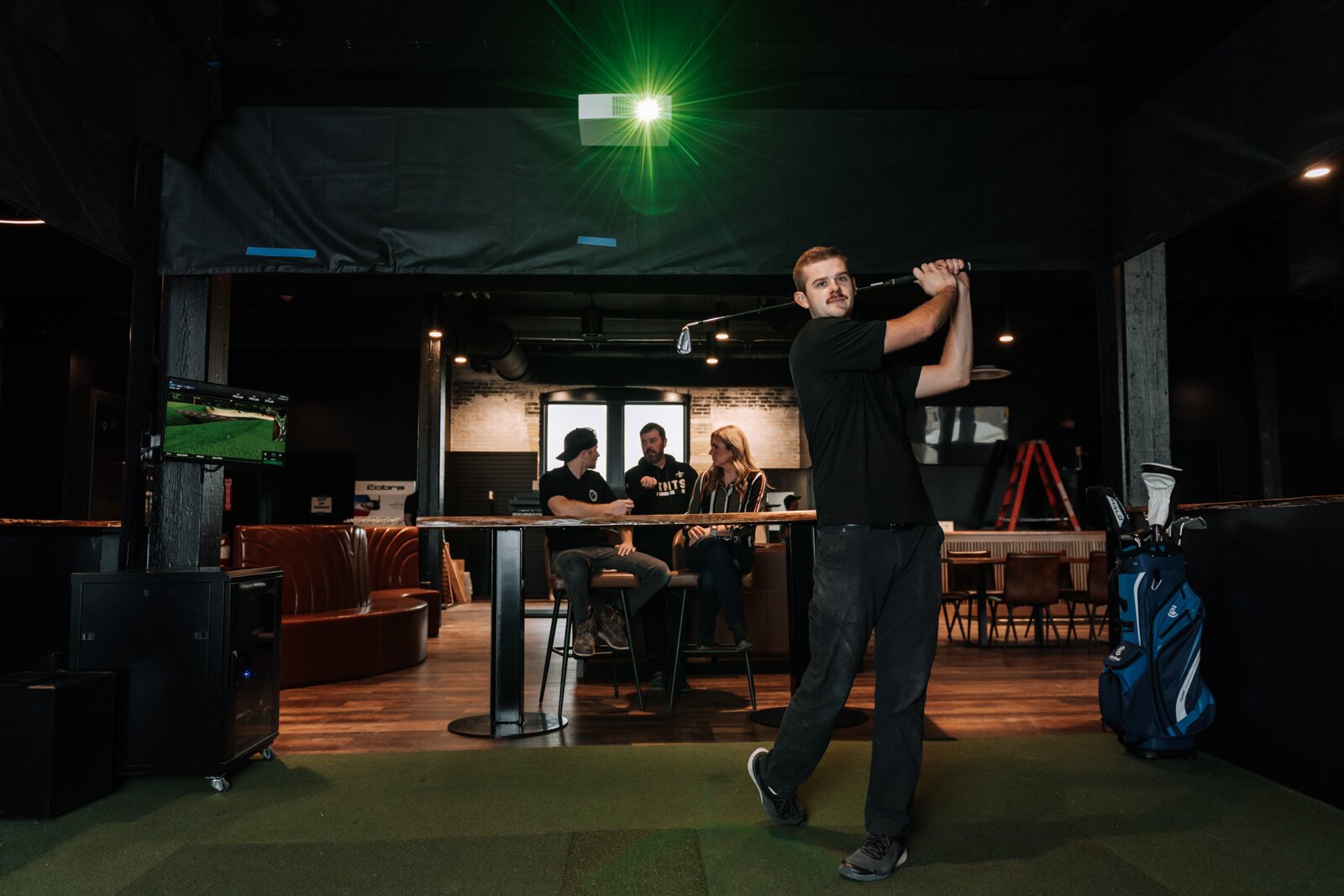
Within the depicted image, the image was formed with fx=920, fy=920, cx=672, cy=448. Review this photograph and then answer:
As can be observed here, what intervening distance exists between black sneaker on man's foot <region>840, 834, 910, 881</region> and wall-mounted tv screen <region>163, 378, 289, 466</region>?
2.65 m

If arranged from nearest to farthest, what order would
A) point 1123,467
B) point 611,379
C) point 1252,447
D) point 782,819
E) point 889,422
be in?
point 889,422 → point 782,819 → point 1123,467 → point 1252,447 → point 611,379

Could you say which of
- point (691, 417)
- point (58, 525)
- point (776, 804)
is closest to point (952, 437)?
point (691, 417)

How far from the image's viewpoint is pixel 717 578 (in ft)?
17.1

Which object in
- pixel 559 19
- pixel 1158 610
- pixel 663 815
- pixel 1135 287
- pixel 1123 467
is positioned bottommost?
pixel 663 815

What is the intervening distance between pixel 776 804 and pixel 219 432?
102 inches

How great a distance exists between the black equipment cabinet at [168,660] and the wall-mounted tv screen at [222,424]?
499 mm

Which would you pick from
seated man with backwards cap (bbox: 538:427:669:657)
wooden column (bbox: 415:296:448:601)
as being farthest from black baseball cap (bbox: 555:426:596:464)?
wooden column (bbox: 415:296:448:601)

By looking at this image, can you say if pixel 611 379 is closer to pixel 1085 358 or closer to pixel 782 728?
pixel 1085 358

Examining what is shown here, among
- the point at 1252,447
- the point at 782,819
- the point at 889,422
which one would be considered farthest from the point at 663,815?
the point at 1252,447

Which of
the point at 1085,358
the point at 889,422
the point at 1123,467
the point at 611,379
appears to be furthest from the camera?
the point at 611,379

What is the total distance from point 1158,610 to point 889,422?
1.70 metres

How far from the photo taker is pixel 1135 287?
442 cm

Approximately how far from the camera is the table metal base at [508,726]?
13.8 ft

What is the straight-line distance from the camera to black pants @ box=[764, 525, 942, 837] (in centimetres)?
248
